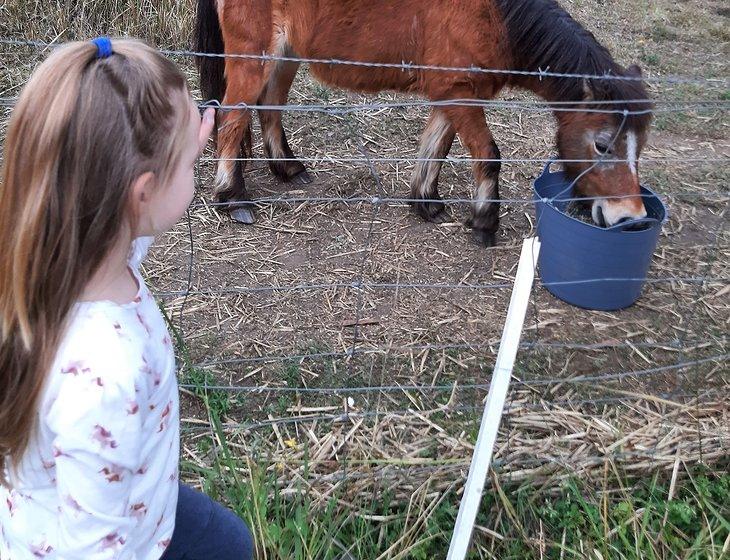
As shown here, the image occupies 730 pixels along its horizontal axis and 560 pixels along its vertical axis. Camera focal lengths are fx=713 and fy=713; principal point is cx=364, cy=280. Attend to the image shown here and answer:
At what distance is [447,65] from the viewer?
171 inches

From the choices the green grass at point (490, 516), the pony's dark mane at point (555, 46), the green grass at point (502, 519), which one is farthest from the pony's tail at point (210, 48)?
the green grass at point (502, 519)

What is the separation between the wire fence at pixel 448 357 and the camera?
292cm

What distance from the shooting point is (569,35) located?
4.14 m

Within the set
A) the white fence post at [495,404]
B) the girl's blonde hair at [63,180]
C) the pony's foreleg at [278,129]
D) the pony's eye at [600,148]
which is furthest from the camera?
the pony's foreleg at [278,129]

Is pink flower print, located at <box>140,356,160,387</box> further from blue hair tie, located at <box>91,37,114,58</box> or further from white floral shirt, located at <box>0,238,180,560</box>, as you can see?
blue hair tie, located at <box>91,37,114,58</box>

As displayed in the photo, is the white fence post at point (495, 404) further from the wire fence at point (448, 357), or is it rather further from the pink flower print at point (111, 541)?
the wire fence at point (448, 357)

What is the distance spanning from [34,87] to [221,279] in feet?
9.53

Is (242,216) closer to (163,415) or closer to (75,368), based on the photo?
(163,415)

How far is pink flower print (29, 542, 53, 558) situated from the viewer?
4.57 feet

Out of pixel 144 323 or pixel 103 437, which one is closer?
pixel 103 437

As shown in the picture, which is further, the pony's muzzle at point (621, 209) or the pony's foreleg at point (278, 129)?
the pony's foreleg at point (278, 129)

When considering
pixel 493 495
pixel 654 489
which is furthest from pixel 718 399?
pixel 493 495

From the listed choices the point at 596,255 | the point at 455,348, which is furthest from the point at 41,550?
the point at 596,255

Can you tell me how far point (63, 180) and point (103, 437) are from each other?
0.45 m
